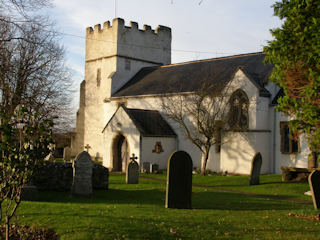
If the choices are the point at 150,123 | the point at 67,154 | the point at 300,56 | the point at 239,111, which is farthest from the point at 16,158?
the point at 67,154

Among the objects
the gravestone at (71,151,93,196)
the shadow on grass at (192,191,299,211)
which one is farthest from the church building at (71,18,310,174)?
the gravestone at (71,151,93,196)

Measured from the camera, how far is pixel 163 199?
51.6ft

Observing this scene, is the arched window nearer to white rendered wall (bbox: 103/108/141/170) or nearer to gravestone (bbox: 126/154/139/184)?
white rendered wall (bbox: 103/108/141/170)

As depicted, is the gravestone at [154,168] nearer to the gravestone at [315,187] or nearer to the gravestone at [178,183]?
the gravestone at [178,183]

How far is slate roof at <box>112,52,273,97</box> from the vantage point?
1127 inches

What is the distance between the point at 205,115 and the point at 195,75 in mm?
6455

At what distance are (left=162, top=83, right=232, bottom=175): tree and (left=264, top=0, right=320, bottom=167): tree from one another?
11607mm

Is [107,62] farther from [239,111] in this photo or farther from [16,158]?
[16,158]

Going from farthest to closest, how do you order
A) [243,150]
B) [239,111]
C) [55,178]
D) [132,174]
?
[239,111], [243,150], [132,174], [55,178]

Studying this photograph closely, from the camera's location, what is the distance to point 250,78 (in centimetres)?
2630

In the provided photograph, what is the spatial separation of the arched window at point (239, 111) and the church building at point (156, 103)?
71mm

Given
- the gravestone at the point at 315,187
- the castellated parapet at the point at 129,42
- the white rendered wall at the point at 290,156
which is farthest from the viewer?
the castellated parapet at the point at 129,42

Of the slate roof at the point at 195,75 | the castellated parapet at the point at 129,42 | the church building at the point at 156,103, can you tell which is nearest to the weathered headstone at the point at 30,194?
the church building at the point at 156,103

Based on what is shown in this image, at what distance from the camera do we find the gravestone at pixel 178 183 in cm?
1291
